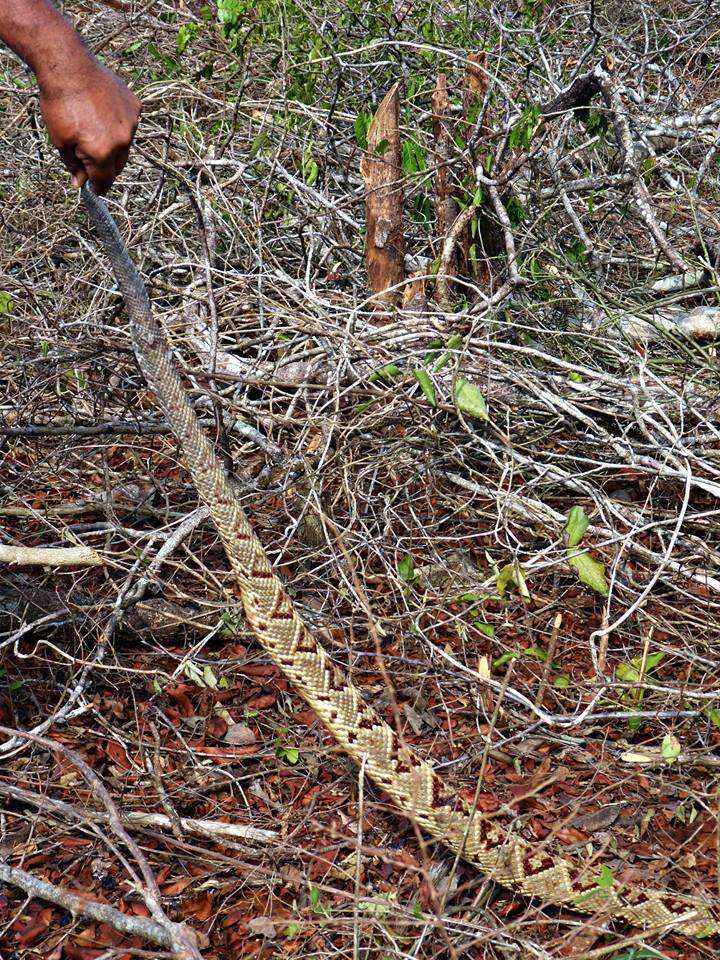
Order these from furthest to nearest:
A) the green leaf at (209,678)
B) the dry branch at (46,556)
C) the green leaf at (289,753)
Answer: the green leaf at (209,678) < the green leaf at (289,753) < the dry branch at (46,556)

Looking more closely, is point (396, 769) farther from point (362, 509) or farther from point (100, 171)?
point (100, 171)

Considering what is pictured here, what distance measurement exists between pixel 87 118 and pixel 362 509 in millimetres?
2272

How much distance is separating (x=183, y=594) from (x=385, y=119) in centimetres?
235

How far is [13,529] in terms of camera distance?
12.5 ft

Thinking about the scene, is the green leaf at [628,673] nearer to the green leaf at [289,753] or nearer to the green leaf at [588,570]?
the green leaf at [588,570]

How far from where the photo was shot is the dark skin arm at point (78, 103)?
5.79 ft

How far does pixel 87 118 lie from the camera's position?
1.76 m

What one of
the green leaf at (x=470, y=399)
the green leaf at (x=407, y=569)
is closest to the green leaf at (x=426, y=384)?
the green leaf at (x=470, y=399)

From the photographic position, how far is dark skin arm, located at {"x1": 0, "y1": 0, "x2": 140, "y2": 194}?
1.76 meters

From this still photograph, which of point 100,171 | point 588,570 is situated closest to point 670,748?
point 588,570

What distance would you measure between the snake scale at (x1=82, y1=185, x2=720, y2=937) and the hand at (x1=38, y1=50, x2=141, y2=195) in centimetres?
66

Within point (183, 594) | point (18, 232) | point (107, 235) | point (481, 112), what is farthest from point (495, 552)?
point (18, 232)

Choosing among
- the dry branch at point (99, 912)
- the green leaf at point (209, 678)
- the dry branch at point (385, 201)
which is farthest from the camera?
the dry branch at point (385, 201)

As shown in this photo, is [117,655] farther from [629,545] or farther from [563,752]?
[629,545]
